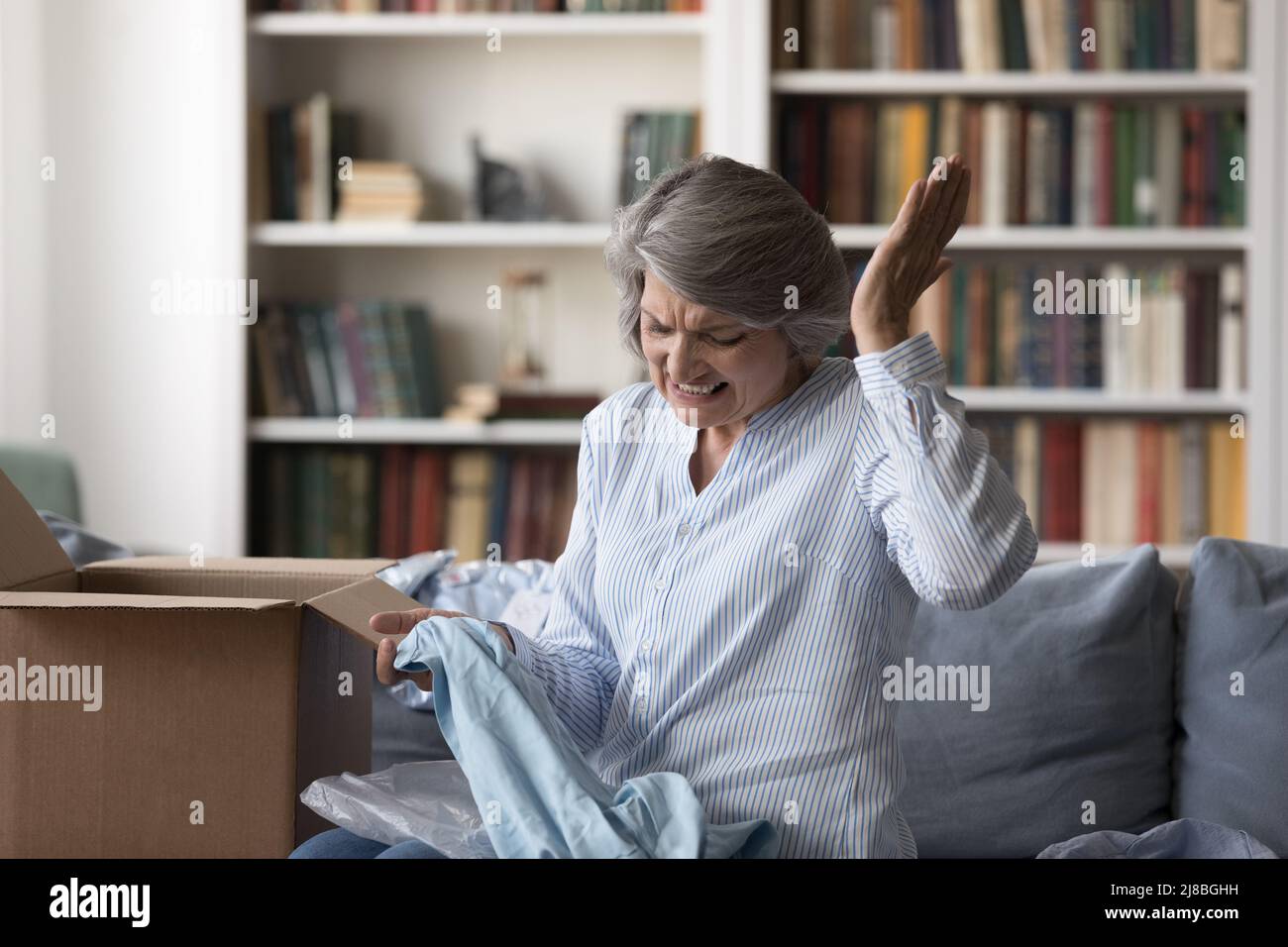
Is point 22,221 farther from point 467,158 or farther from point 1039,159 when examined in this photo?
point 1039,159

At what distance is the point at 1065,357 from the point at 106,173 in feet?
7.48

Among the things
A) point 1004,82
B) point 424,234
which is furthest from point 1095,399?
point 424,234

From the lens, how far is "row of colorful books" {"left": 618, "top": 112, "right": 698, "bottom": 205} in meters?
3.01

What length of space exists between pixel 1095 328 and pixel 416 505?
1602 mm

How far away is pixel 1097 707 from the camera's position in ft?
5.54

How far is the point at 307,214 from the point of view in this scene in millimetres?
3066

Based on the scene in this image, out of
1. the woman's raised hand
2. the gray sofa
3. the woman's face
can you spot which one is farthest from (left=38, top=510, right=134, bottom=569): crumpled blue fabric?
the gray sofa

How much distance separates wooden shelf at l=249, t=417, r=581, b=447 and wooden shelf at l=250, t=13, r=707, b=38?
0.88 m

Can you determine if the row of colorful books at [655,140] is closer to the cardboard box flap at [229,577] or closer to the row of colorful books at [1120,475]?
the row of colorful books at [1120,475]

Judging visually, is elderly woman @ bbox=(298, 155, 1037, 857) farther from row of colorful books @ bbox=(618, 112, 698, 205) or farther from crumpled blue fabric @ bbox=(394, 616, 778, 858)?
row of colorful books @ bbox=(618, 112, 698, 205)

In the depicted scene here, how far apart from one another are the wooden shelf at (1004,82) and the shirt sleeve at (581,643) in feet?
5.72

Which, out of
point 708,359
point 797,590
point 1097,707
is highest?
point 708,359

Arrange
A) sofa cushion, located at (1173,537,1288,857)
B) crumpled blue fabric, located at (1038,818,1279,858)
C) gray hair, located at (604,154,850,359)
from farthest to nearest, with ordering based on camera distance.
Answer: sofa cushion, located at (1173,537,1288,857)
crumpled blue fabric, located at (1038,818,1279,858)
gray hair, located at (604,154,850,359)
